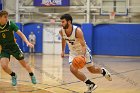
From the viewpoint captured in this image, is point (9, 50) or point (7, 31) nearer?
point (7, 31)

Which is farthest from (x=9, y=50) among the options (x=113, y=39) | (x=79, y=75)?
(x=113, y=39)

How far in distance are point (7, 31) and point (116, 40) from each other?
16187mm

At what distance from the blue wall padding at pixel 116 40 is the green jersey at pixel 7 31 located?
15.8 meters

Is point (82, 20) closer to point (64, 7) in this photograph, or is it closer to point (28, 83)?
point (64, 7)

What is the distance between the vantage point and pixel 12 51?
828 centimetres

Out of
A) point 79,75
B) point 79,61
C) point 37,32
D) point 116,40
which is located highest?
point 79,61

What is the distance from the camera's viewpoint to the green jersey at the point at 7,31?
8.03 metres

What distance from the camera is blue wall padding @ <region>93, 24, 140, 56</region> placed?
2308 cm

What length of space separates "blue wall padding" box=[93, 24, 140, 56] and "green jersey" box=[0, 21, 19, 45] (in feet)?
52.0

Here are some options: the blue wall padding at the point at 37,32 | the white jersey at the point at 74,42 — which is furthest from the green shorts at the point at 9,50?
the blue wall padding at the point at 37,32

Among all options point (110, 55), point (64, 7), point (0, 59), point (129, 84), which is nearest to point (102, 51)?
point (110, 55)

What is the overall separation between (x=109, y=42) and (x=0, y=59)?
15.7 meters

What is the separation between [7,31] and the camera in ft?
26.5

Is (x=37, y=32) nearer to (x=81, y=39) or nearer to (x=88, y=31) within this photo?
(x=88, y=31)
